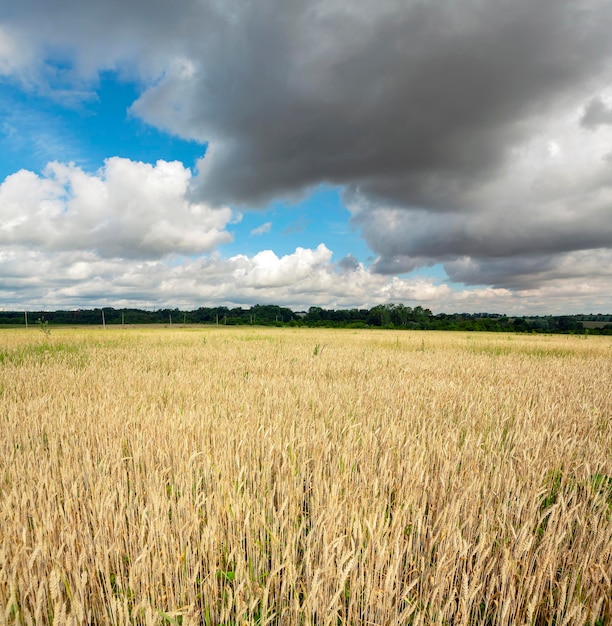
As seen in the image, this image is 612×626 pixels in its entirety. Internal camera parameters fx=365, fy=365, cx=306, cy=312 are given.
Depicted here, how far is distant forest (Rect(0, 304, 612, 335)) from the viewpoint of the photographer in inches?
3482

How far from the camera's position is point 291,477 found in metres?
2.80

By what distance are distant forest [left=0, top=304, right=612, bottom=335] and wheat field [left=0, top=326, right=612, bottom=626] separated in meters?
83.6

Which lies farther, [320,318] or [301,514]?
[320,318]

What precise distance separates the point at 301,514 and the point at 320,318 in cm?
11406

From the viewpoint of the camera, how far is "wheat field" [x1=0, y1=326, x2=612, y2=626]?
1672 mm

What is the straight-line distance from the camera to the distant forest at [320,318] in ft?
290

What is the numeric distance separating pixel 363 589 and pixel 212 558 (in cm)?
77

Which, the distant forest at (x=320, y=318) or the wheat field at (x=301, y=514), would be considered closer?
the wheat field at (x=301, y=514)

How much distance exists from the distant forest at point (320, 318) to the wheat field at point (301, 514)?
83645 millimetres

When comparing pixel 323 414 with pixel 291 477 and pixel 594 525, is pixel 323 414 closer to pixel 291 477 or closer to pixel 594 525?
pixel 291 477

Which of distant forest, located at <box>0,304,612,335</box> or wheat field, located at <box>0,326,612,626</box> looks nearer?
wheat field, located at <box>0,326,612,626</box>

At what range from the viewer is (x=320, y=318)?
382ft

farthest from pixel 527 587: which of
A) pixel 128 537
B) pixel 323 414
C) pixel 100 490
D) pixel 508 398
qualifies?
pixel 508 398

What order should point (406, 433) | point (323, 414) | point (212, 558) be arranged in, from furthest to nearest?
point (323, 414) < point (406, 433) < point (212, 558)
